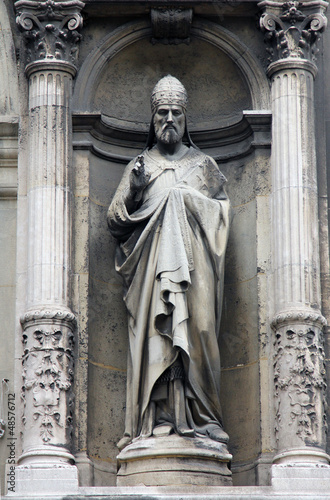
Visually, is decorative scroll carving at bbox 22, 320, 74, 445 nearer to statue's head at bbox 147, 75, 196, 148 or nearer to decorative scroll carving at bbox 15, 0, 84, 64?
statue's head at bbox 147, 75, 196, 148

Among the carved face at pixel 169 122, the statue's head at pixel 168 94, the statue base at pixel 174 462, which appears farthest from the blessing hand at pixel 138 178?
the statue base at pixel 174 462

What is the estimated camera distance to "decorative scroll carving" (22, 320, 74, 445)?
1261 centimetres

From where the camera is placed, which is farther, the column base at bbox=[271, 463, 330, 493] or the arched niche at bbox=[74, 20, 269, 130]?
the arched niche at bbox=[74, 20, 269, 130]

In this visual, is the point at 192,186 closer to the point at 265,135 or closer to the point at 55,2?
the point at 265,135

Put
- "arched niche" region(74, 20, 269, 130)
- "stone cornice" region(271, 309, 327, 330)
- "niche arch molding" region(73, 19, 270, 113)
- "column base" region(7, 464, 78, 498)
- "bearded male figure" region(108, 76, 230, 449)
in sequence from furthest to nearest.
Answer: "arched niche" region(74, 20, 269, 130)
"niche arch molding" region(73, 19, 270, 113)
"stone cornice" region(271, 309, 327, 330)
"bearded male figure" region(108, 76, 230, 449)
"column base" region(7, 464, 78, 498)

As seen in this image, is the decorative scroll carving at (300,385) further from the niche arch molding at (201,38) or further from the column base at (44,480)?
the niche arch molding at (201,38)

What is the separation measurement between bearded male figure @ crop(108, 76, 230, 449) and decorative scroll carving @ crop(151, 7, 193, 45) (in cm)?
77

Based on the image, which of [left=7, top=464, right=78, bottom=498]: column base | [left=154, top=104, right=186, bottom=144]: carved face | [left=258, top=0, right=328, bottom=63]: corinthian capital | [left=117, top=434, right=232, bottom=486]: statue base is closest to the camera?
[left=7, top=464, right=78, bottom=498]: column base

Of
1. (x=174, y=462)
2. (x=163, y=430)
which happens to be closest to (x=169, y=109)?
(x=163, y=430)

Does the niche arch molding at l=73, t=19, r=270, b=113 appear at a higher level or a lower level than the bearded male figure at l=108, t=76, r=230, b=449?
higher

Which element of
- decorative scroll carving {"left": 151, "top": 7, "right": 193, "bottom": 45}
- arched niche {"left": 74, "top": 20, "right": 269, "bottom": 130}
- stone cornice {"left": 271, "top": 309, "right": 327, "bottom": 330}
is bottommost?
stone cornice {"left": 271, "top": 309, "right": 327, "bottom": 330}

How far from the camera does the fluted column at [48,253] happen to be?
12516mm

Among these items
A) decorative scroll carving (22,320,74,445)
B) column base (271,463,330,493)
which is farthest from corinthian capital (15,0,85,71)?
column base (271,463,330,493)

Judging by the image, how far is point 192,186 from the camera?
1339 cm
